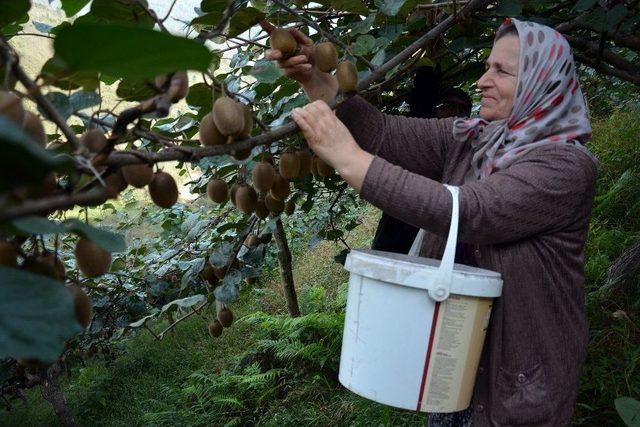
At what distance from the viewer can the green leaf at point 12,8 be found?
0.52 m

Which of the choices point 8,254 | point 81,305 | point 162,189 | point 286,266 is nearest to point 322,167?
point 162,189

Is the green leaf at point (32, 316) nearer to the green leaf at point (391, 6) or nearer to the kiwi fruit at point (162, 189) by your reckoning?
the kiwi fruit at point (162, 189)

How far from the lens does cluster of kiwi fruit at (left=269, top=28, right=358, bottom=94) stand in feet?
3.74

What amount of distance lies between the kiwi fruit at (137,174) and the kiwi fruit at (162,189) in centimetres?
9

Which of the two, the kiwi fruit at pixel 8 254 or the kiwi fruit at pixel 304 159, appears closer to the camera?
the kiwi fruit at pixel 8 254

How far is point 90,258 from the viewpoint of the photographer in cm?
73

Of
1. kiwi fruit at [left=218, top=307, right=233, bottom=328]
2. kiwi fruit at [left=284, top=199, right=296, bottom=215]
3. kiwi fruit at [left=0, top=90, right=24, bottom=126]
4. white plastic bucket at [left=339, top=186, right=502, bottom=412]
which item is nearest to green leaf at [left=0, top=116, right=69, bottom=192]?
kiwi fruit at [left=0, top=90, right=24, bottom=126]

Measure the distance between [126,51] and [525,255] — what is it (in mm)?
919

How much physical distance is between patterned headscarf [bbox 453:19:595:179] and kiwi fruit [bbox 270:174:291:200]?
0.42 meters

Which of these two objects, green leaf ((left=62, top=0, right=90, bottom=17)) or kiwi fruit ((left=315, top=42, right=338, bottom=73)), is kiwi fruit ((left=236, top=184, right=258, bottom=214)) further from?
green leaf ((left=62, top=0, right=90, bottom=17))

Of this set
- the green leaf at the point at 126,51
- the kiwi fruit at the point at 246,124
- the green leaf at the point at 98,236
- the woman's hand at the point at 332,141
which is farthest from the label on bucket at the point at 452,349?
the green leaf at the point at 126,51

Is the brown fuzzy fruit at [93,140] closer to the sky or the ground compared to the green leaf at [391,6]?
closer to the ground

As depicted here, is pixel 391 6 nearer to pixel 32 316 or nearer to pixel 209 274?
pixel 209 274

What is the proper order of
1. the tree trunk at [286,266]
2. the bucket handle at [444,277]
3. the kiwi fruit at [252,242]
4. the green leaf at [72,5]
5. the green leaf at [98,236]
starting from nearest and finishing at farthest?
the green leaf at [98,236] < the green leaf at [72,5] < the bucket handle at [444,277] < the kiwi fruit at [252,242] < the tree trunk at [286,266]
